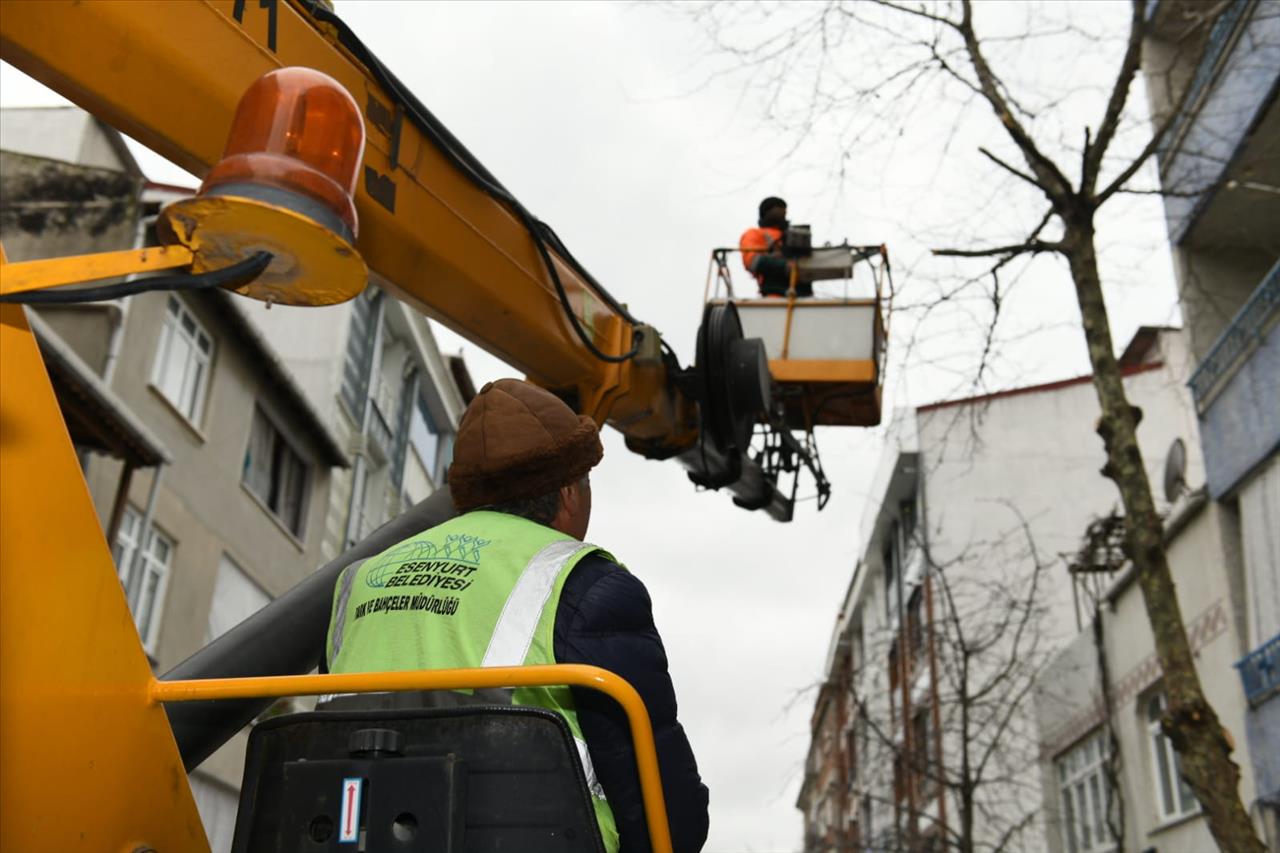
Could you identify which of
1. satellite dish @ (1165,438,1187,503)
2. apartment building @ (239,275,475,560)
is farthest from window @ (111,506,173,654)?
satellite dish @ (1165,438,1187,503)

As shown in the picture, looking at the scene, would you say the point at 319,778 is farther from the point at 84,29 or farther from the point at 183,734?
the point at 84,29

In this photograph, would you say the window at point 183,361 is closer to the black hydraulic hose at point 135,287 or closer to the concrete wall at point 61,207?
the concrete wall at point 61,207

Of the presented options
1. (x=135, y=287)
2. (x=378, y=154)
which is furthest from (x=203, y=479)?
(x=135, y=287)

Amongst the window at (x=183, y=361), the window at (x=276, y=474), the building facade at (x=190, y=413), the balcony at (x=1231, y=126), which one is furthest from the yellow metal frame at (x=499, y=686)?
the window at (x=276, y=474)

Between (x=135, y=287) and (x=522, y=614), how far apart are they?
952mm

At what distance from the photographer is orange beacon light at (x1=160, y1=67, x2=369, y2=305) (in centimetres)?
182

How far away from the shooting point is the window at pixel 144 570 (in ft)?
46.4

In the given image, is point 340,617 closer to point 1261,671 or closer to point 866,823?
point 1261,671

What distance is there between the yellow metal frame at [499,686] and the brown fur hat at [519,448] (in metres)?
0.66

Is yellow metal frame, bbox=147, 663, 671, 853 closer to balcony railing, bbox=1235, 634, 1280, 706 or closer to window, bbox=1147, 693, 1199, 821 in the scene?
balcony railing, bbox=1235, 634, 1280, 706

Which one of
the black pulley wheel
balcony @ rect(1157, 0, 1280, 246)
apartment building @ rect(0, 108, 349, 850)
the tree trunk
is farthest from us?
apartment building @ rect(0, 108, 349, 850)

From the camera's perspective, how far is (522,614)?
2.31 meters

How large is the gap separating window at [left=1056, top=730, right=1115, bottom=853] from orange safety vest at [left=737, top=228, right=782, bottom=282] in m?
9.68

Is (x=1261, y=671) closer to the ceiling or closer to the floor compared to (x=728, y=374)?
closer to the floor
